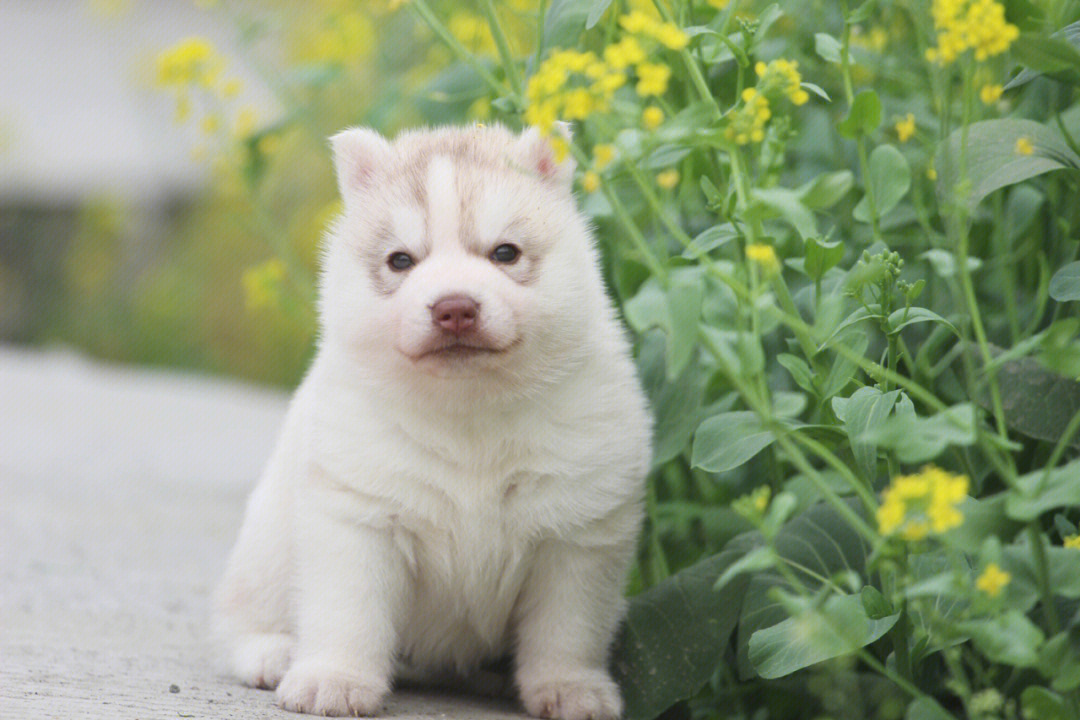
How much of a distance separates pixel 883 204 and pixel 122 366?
808cm

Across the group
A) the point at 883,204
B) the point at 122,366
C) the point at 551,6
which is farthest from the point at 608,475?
the point at 122,366

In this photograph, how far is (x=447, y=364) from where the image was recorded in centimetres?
260

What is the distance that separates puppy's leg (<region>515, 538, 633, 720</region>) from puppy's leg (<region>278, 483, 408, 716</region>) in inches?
12.5

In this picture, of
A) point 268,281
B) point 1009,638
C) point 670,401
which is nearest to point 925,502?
point 1009,638

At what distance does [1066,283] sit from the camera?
262 centimetres

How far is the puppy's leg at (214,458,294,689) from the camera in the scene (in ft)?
9.99

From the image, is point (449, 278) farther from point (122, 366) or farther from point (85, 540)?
point (122, 366)

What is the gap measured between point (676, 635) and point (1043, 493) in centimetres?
115

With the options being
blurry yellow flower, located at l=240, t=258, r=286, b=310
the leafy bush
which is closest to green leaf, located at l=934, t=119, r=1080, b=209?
the leafy bush

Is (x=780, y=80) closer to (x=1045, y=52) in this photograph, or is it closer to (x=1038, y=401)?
(x=1045, y=52)

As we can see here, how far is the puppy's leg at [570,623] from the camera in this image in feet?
9.16

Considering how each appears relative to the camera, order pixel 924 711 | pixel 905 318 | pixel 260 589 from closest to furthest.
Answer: pixel 924 711, pixel 905 318, pixel 260 589

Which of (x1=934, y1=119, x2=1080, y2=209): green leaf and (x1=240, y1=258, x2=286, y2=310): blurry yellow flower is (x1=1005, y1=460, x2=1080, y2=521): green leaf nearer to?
(x1=934, y1=119, x2=1080, y2=209): green leaf

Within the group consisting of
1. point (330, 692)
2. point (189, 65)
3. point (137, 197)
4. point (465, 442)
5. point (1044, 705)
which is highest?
point (189, 65)
